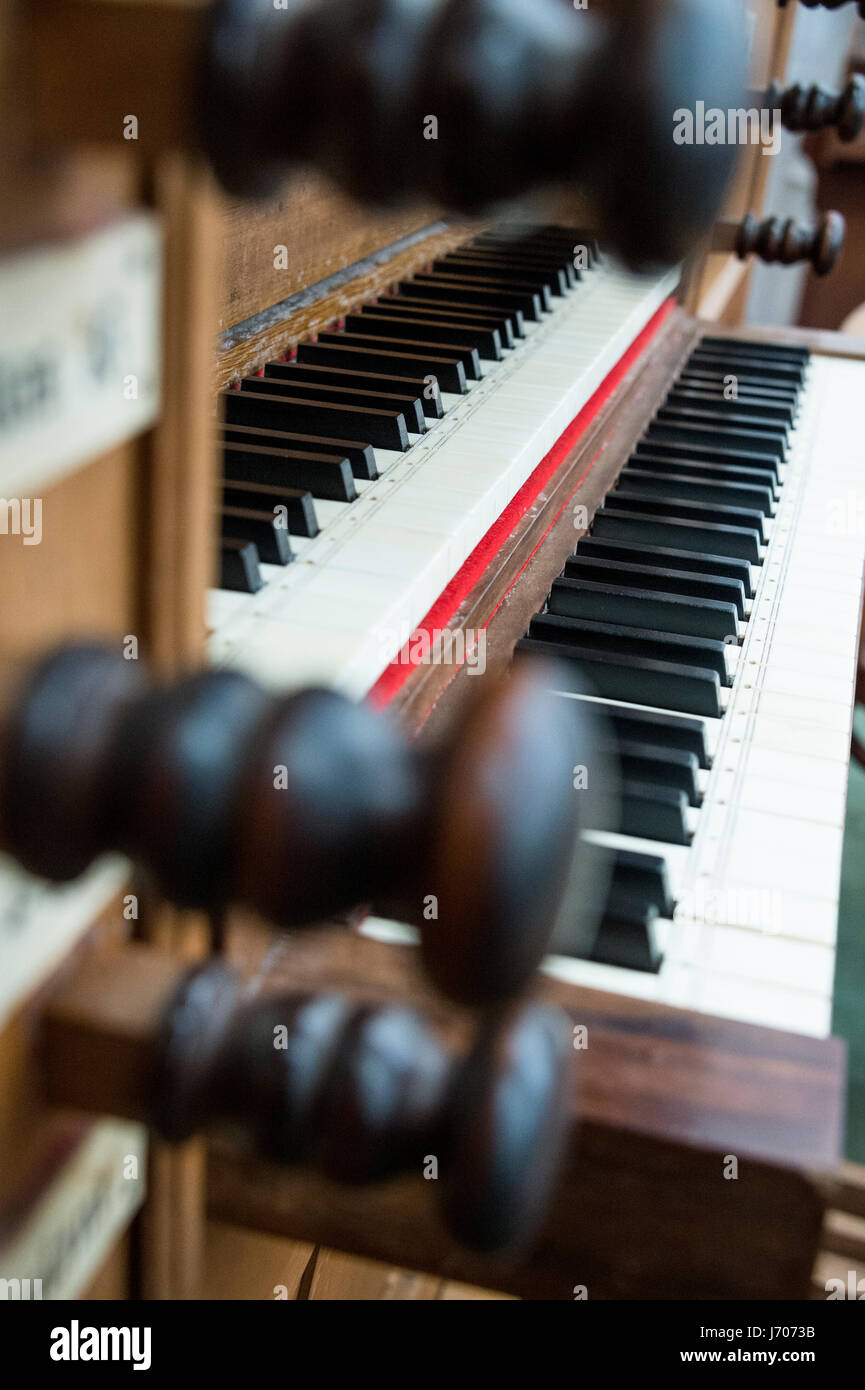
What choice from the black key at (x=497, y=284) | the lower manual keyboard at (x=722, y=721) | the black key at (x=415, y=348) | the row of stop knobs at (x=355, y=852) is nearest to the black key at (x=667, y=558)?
the lower manual keyboard at (x=722, y=721)

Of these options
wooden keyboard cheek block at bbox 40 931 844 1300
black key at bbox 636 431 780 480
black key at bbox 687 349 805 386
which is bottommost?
wooden keyboard cheek block at bbox 40 931 844 1300

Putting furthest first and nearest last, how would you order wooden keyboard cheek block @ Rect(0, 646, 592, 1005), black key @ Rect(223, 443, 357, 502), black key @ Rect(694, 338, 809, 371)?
black key @ Rect(694, 338, 809, 371) → black key @ Rect(223, 443, 357, 502) → wooden keyboard cheek block @ Rect(0, 646, 592, 1005)

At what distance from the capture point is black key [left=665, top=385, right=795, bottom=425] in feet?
6.90

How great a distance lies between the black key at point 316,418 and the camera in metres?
1.41

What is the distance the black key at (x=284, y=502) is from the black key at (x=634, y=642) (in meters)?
0.24

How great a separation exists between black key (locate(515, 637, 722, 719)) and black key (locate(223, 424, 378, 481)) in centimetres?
26

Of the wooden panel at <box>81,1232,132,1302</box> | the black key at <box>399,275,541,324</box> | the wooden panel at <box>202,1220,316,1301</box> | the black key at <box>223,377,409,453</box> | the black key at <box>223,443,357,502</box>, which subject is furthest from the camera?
the black key at <box>399,275,541,324</box>

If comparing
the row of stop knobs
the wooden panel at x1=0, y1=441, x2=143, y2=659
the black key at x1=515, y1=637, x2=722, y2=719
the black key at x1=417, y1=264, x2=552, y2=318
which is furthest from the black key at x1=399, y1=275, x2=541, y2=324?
the row of stop knobs

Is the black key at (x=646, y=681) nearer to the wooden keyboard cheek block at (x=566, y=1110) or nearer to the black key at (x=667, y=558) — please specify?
the black key at (x=667, y=558)

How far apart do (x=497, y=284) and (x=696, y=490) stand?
23.0 inches

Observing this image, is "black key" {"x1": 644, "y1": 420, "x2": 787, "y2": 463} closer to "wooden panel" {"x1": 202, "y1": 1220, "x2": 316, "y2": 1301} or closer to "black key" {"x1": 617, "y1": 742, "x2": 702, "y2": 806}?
"black key" {"x1": 617, "y1": 742, "x2": 702, "y2": 806}

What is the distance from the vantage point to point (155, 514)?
62cm

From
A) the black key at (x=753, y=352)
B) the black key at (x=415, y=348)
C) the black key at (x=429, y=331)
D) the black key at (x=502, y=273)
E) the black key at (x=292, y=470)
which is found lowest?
the black key at (x=292, y=470)

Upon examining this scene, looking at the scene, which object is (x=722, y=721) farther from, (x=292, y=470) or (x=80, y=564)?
(x=80, y=564)
